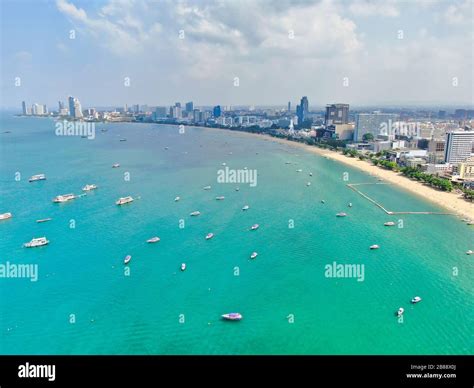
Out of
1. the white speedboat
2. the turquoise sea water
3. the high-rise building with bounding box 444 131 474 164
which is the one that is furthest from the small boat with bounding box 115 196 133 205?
the high-rise building with bounding box 444 131 474 164

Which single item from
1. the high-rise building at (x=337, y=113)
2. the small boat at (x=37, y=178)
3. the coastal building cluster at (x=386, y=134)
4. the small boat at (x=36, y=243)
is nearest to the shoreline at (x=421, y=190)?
the coastal building cluster at (x=386, y=134)

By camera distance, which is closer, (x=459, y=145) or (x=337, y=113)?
(x=459, y=145)

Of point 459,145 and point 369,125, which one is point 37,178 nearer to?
point 459,145

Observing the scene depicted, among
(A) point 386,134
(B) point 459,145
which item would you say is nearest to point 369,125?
(A) point 386,134

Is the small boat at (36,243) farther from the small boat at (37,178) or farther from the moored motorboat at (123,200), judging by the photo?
the small boat at (37,178)

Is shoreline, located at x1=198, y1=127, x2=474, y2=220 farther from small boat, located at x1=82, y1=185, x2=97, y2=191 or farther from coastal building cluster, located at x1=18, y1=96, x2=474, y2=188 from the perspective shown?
small boat, located at x1=82, y1=185, x2=97, y2=191
